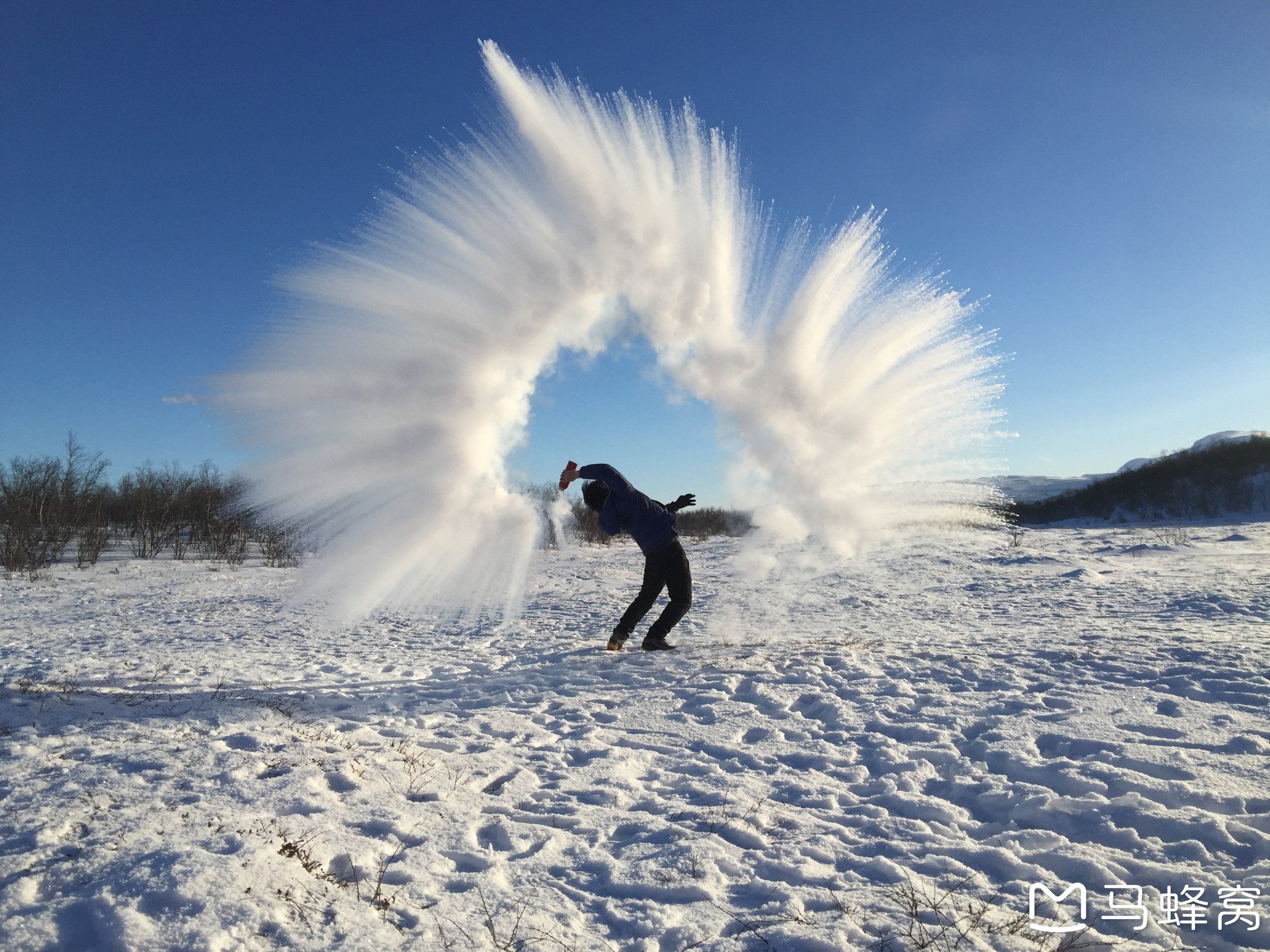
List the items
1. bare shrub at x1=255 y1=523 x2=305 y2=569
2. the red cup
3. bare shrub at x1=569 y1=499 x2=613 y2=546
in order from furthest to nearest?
bare shrub at x1=569 y1=499 x2=613 y2=546
bare shrub at x1=255 y1=523 x2=305 y2=569
the red cup

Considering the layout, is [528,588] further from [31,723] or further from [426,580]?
[31,723]

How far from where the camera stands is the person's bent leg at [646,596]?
327 inches

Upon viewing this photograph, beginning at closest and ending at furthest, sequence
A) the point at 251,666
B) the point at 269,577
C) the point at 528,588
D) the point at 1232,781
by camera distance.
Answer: the point at 1232,781 → the point at 251,666 → the point at 528,588 → the point at 269,577

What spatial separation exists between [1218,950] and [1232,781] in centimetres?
187

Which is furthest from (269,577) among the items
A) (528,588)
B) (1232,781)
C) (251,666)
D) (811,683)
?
(1232,781)

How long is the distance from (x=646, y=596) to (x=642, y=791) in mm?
4126

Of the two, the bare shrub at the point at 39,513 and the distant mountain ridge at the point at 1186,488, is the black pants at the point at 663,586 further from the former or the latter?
the distant mountain ridge at the point at 1186,488

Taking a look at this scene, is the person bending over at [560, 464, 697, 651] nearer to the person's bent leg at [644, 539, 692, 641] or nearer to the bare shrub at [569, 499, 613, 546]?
the person's bent leg at [644, 539, 692, 641]

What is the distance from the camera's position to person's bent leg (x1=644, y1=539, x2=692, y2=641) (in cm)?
834

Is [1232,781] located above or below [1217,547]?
below

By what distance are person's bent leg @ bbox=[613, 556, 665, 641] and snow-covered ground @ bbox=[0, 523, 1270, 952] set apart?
38 centimetres

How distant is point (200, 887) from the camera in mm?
2688

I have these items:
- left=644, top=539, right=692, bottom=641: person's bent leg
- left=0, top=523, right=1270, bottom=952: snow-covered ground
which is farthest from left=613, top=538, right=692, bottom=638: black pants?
left=0, top=523, right=1270, bottom=952: snow-covered ground

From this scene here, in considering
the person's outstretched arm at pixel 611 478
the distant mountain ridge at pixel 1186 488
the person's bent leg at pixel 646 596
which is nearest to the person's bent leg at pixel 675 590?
the person's bent leg at pixel 646 596
